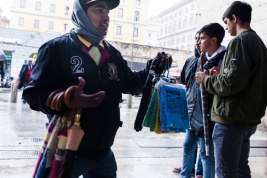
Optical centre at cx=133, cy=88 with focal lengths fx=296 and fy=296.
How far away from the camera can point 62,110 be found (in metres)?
1.60

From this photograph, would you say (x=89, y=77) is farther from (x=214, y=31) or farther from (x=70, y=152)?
(x=214, y=31)

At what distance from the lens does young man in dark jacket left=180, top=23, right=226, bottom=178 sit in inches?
124

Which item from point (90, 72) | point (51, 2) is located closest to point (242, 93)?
point (90, 72)

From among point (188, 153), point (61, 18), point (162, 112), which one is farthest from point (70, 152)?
→ point (61, 18)

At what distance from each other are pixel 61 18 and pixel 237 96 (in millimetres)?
59165

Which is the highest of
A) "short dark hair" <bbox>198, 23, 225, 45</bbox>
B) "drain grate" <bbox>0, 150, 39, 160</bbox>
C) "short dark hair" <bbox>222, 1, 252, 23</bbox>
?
"short dark hair" <bbox>222, 1, 252, 23</bbox>

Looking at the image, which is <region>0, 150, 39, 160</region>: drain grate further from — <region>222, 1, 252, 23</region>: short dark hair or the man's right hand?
<region>222, 1, 252, 23</region>: short dark hair

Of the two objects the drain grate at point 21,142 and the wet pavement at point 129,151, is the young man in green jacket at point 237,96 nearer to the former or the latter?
the wet pavement at point 129,151

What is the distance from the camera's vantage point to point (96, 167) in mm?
1992

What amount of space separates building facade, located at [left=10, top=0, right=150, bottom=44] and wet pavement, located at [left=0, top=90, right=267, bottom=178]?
164 ft

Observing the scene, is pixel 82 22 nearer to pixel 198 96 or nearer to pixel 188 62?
pixel 198 96

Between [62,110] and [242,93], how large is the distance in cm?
152

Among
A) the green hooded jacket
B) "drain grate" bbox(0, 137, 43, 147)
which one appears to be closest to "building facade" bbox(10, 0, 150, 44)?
"drain grate" bbox(0, 137, 43, 147)

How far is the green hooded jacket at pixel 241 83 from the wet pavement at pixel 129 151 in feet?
6.26
